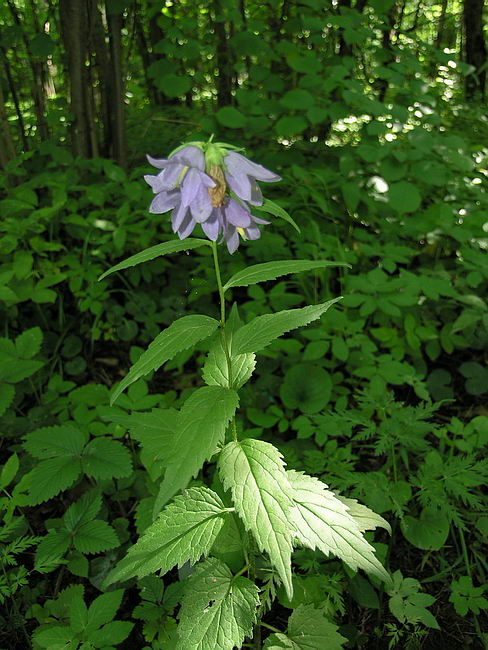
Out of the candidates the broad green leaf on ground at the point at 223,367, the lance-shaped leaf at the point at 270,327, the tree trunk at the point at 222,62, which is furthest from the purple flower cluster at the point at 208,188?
the tree trunk at the point at 222,62

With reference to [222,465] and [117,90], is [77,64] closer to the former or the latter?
[117,90]

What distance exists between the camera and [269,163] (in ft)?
10.9

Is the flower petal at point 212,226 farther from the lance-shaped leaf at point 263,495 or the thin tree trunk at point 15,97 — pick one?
the thin tree trunk at point 15,97

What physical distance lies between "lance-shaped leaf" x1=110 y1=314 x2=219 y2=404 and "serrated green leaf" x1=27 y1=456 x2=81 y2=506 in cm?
78

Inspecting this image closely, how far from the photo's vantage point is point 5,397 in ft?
6.35

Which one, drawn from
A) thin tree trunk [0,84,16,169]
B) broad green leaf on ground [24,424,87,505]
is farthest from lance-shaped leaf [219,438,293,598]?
thin tree trunk [0,84,16,169]

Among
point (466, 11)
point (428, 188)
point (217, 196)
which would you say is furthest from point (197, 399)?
point (466, 11)

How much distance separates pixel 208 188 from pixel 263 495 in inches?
25.1

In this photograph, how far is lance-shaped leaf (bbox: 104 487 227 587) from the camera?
41.9 inches

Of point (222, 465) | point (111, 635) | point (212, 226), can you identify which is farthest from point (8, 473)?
point (212, 226)

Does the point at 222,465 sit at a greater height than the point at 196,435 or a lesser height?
lesser

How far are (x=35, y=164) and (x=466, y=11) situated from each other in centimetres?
569

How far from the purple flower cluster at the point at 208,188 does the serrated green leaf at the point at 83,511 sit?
1111mm

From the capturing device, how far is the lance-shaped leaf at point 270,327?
1.06 metres
